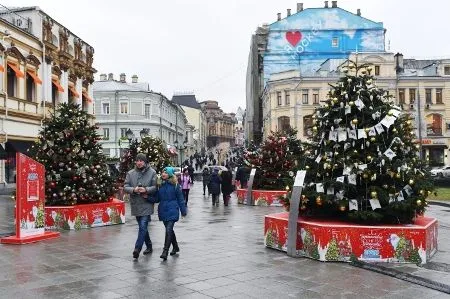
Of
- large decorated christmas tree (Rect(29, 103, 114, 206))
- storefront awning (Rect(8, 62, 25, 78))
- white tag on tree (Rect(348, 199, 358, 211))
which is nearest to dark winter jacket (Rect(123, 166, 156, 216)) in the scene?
white tag on tree (Rect(348, 199, 358, 211))

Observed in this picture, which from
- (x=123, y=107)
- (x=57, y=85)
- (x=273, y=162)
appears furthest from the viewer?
(x=123, y=107)

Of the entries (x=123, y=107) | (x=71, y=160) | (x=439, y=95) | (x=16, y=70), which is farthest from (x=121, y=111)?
(x=71, y=160)

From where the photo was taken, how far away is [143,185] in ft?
31.4

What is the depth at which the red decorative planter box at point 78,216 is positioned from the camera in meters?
13.8

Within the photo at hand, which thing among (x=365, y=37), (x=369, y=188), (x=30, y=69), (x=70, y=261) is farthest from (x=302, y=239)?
(x=365, y=37)

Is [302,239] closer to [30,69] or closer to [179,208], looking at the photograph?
[179,208]

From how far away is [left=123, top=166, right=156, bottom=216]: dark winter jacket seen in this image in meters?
9.44

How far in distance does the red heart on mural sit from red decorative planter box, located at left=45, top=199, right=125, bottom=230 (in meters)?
51.4

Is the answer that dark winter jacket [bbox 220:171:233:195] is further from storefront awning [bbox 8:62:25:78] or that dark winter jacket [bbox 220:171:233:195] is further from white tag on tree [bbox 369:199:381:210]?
storefront awning [bbox 8:62:25:78]

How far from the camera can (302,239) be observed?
9.46 m

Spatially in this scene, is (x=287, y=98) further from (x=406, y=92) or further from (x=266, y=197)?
(x=266, y=197)

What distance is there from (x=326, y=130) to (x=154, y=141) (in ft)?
55.0

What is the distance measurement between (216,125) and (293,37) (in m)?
96.3

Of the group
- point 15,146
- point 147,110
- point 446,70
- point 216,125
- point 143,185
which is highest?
point 216,125
